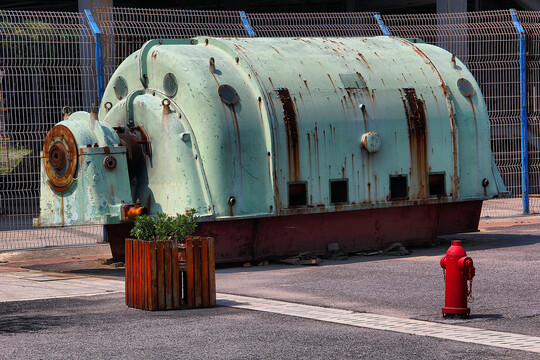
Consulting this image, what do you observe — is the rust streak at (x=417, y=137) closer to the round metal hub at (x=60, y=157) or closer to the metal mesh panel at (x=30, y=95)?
the round metal hub at (x=60, y=157)

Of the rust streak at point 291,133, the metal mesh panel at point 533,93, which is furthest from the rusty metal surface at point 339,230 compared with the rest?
the metal mesh panel at point 533,93

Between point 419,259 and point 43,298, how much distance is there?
5320mm

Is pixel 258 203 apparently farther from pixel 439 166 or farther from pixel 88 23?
pixel 88 23

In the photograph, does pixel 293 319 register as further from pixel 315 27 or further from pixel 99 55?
pixel 315 27

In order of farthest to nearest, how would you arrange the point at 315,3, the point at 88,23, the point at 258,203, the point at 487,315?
1. the point at 315,3
2. the point at 88,23
3. the point at 258,203
4. the point at 487,315

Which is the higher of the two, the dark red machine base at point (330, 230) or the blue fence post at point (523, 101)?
the blue fence post at point (523, 101)

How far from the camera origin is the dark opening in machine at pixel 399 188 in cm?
1426

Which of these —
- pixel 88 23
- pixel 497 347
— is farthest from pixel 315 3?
pixel 497 347

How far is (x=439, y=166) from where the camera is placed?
14508 mm

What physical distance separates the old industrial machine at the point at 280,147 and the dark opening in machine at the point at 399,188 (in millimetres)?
17

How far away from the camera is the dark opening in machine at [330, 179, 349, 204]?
13805 millimetres

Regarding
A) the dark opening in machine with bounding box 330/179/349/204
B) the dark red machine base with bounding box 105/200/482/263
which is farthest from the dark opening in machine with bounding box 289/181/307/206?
the dark opening in machine with bounding box 330/179/349/204

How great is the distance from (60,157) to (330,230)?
3.89m

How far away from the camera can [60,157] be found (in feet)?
42.7
